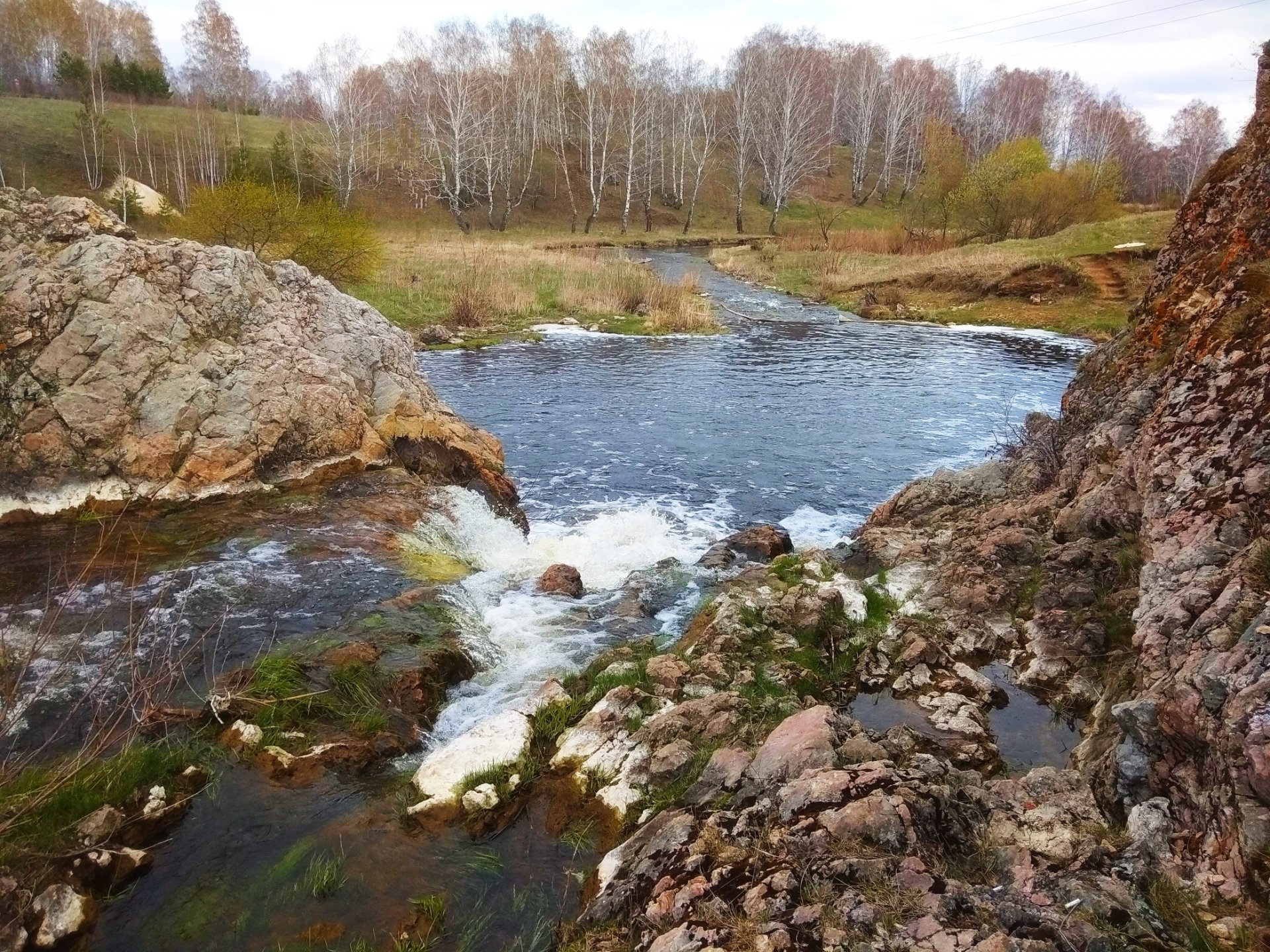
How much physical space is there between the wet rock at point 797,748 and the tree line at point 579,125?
45.5 m

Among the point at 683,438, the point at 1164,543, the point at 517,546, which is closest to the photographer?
the point at 1164,543

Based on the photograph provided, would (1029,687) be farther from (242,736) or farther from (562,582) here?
(242,736)

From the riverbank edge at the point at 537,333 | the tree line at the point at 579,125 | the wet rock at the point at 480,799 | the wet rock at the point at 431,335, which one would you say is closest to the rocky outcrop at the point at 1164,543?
the wet rock at the point at 480,799

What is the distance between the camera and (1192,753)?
13.3 ft

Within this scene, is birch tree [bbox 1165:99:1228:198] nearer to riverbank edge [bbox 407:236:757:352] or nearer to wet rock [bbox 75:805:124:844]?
riverbank edge [bbox 407:236:757:352]

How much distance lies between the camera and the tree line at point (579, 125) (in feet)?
180

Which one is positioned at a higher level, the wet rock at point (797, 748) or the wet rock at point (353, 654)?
the wet rock at point (797, 748)

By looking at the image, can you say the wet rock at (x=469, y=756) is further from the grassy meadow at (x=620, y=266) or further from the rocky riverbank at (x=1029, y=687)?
the grassy meadow at (x=620, y=266)

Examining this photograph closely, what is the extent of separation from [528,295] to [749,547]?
2180 cm

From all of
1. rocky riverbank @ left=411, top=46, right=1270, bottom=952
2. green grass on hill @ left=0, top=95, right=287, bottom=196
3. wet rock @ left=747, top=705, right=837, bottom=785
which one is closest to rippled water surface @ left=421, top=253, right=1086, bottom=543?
rocky riverbank @ left=411, top=46, right=1270, bottom=952

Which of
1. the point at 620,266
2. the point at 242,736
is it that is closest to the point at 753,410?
the point at 242,736

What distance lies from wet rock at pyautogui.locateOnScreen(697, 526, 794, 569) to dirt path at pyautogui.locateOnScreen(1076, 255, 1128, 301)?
91.7 ft

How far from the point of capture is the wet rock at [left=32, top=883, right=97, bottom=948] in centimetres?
427

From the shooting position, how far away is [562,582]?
31.4 ft
